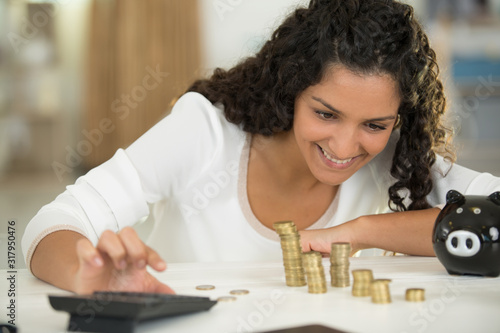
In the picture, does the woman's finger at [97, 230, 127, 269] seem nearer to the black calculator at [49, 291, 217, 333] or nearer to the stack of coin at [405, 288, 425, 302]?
the black calculator at [49, 291, 217, 333]

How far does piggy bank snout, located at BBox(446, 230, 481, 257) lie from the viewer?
1.03 m

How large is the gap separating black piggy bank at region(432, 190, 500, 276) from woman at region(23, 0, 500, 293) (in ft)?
0.93

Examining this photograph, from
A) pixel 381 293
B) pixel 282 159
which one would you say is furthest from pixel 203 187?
pixel 381 293

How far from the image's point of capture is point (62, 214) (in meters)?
1.18

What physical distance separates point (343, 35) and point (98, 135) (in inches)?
231

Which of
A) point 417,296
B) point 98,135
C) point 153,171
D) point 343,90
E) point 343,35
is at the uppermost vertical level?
point 98,135

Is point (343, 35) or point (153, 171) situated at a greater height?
point (343, 35)

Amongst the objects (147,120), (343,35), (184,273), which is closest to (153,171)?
(184,273)

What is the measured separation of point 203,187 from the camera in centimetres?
160

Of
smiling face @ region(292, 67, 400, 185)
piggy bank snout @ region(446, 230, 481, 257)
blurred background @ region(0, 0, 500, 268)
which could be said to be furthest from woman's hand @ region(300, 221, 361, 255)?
blurred background @ region(0, 0, 500, 268)

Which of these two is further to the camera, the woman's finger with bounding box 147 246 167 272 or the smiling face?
the smiling face

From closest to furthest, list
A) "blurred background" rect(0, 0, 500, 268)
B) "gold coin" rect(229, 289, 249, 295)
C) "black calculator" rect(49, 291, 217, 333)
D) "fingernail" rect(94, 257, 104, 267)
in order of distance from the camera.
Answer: "black calculator" rect(49, 291, 217, 333) < "fingernail" rect(94, 257, 104, 267) < "gold coin" rect(229, 289, 249, 295) < "blurred background" rect(0, 0, 500, 268)

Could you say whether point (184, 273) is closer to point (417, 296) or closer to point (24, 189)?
point (417, 296)

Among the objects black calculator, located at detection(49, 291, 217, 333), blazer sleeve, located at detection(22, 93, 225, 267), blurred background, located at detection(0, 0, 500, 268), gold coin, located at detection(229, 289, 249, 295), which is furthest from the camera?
blurred background, located at detection(0, 0, 500, 268)
